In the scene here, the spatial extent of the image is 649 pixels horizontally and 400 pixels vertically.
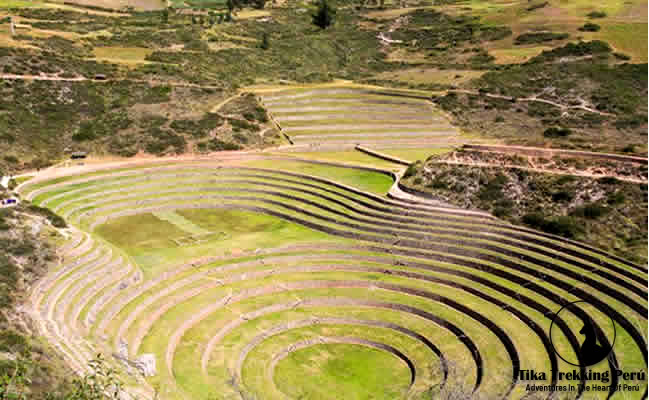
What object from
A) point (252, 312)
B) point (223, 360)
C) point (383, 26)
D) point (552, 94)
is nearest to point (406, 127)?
point (552, 94)

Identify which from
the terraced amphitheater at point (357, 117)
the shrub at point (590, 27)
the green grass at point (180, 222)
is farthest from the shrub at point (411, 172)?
the shrub at point (590, 27)

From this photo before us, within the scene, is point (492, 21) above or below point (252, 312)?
above

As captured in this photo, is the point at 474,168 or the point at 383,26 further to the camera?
the point at 383,26

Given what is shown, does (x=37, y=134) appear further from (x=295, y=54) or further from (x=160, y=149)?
(x=295, y=54)

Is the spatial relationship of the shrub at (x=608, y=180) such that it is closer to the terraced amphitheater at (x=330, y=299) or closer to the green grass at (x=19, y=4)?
the terraced amphitheater at (x=330, y=299)

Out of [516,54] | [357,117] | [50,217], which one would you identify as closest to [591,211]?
[50,217]

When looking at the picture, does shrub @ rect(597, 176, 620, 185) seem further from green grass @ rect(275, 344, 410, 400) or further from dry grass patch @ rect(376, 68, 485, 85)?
dry grass patch @ rect(376, 68, 485, 85)

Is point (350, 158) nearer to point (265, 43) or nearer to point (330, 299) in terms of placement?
point (330, 299)
